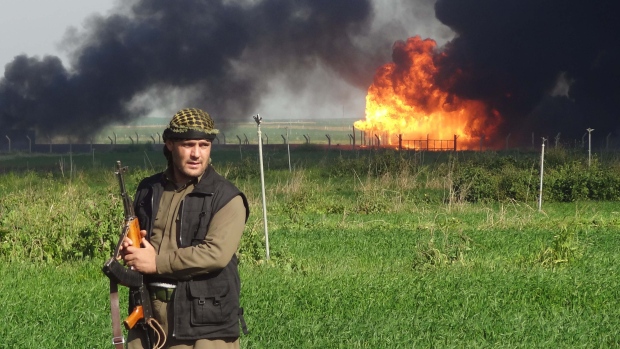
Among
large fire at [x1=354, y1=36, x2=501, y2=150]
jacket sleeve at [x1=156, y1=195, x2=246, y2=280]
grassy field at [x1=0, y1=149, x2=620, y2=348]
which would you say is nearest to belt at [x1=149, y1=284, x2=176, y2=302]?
jacket sleeve at [x1=156, y1=195, x2=246, y2=280]

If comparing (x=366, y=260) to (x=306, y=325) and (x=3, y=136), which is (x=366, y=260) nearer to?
(x=306, y=325)

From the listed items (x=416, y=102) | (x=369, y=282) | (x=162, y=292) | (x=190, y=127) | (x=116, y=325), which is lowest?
(x=369, y=282)

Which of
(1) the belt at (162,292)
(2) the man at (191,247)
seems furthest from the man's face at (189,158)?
(1) the belt at (162,292)

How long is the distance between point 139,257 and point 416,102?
62.8m

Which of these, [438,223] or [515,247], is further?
[438,223]

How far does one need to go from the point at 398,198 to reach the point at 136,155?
40457mm

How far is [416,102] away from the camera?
222ft

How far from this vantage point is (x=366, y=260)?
1598 centimetres

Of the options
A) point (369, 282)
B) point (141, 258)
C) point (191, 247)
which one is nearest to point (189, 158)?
point (191, 247)

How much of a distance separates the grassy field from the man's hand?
427 cm

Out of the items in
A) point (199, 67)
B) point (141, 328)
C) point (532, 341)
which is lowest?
point (532, 341)

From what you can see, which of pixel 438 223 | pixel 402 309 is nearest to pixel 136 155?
pixel 438 223

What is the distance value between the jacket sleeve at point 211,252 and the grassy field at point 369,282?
13.7 feet

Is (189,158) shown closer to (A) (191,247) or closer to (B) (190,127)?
(B) (190,127)
